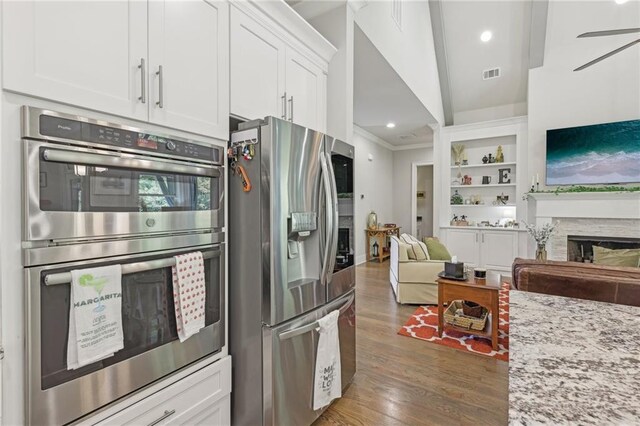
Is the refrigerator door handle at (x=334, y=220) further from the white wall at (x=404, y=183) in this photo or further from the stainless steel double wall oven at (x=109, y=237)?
the white wall at (x=404, y=183)

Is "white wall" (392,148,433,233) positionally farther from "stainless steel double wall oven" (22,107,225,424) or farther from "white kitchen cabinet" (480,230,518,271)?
"stainless steel double wall oven" (22,107,225,424)

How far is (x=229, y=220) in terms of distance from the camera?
162cm

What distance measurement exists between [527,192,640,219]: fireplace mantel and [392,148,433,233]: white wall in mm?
3327

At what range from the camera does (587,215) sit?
4574 millimetres

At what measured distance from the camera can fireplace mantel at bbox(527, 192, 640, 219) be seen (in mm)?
4312

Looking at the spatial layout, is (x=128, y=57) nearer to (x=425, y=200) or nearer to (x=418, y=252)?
(x=418, y=252)

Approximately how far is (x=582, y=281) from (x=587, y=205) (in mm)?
3530

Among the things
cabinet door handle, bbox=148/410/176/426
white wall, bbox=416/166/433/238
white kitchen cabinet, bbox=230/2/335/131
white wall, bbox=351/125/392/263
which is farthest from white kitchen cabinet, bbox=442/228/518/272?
cabinet door handle, bbox=148/410/176/426

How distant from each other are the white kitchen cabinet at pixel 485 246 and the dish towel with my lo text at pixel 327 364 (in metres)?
4.81

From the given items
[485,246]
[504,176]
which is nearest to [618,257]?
[485,246]

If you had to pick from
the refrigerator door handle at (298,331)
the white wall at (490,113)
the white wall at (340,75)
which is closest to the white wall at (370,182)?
the white wall at (490,113)

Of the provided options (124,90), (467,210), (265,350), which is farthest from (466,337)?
(467,210)

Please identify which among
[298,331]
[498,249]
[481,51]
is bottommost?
[498,249]

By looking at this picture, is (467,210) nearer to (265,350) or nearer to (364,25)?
(364,25)
